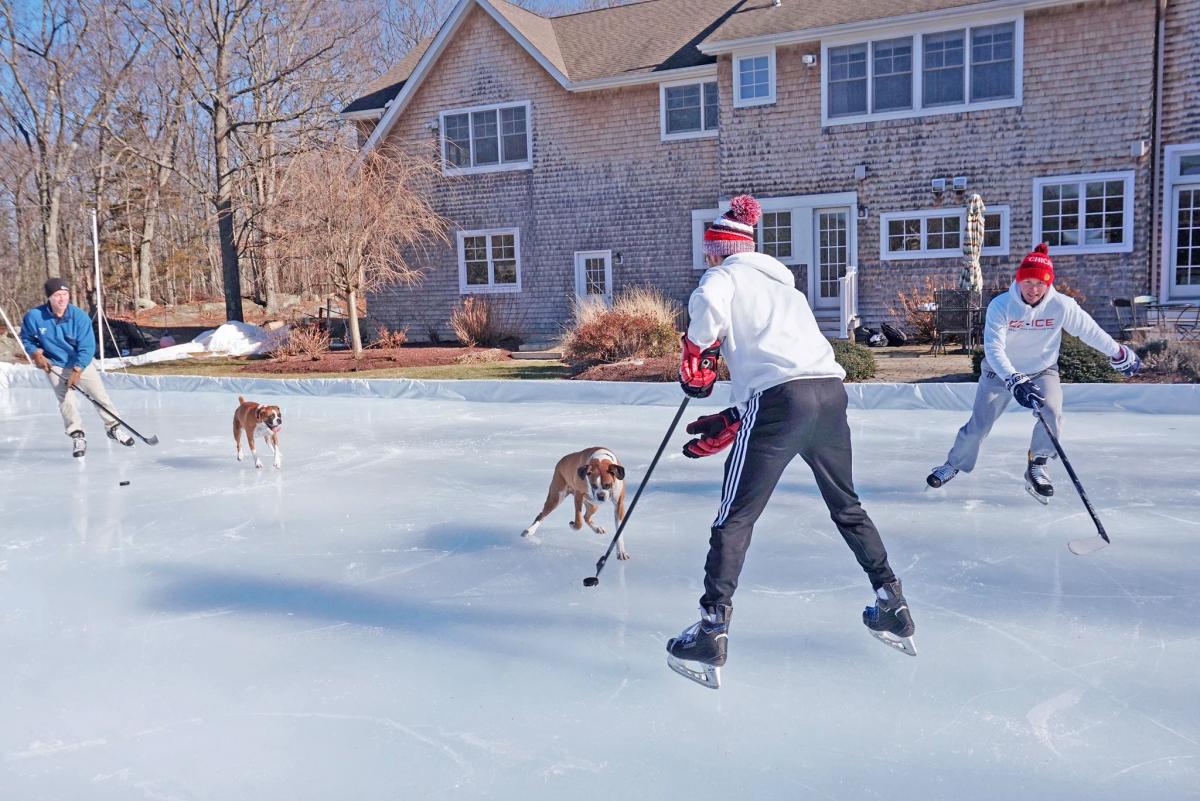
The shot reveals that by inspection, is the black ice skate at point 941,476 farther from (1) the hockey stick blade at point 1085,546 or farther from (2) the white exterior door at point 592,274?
(2) the white exterior door at point 592,274

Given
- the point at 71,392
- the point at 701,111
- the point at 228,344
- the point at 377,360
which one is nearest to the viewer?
the point at 71,392

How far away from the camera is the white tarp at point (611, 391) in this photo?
922 cm

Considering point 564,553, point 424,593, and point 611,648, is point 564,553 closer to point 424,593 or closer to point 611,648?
point 424,593

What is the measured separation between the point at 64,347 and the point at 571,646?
6860 mm

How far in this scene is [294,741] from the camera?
9.78ft

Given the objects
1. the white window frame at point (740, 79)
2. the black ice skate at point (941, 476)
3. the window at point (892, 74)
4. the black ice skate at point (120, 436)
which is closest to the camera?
the black ice skate at point (941, 476)

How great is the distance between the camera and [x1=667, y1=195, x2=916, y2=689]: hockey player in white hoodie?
10.8 feet

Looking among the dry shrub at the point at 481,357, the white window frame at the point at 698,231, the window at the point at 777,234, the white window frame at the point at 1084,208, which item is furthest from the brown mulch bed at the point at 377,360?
the white window frame at the point at 1084,208

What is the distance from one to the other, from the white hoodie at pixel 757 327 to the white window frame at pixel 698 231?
1540 cm

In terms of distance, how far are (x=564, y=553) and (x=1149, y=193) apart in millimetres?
14724

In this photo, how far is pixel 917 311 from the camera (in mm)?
15664

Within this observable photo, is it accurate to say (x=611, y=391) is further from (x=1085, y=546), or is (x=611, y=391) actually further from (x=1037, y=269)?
(x=1085, y=546)

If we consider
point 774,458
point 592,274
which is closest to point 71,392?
point 774,458

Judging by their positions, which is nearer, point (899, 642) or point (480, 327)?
point (899, 642)
